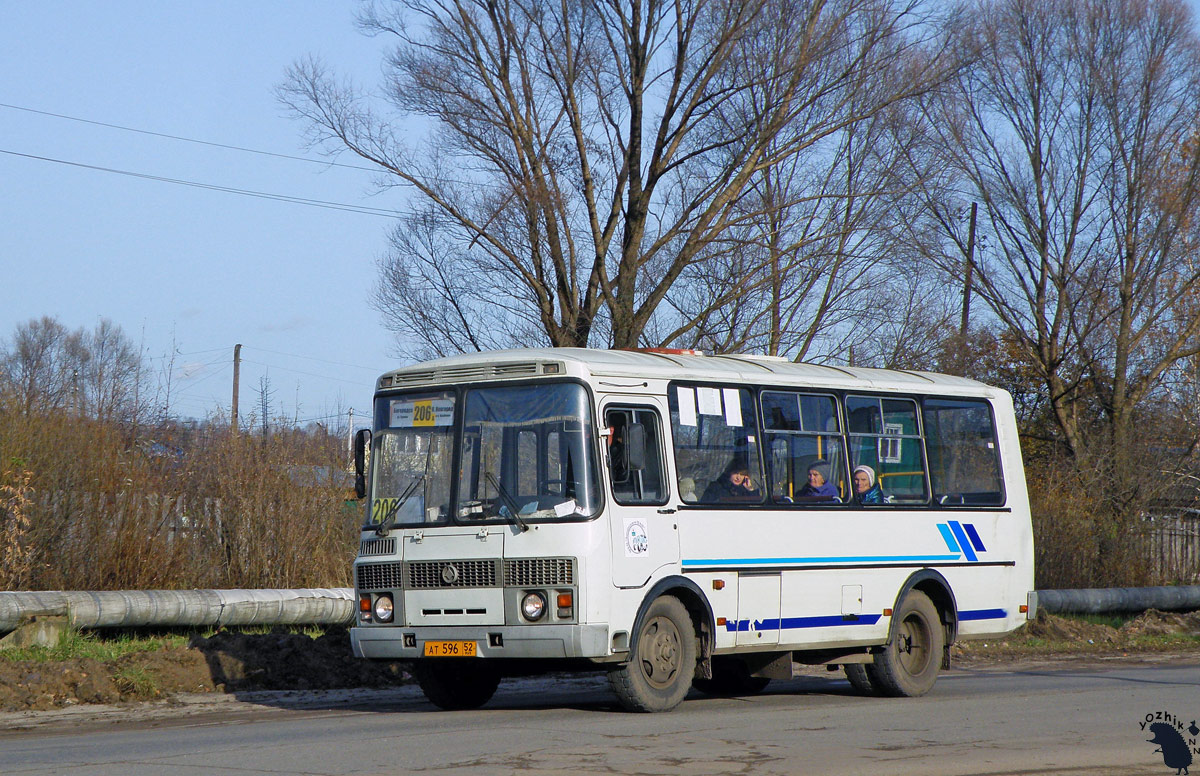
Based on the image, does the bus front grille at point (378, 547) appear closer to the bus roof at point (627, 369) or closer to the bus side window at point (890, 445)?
the bus roof at point (627, 369)

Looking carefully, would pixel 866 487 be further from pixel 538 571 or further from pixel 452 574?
pixel 452 574

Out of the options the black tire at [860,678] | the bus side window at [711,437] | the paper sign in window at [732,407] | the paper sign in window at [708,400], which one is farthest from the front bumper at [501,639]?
the black tire at [860,678]

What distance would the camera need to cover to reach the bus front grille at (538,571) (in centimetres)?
1043

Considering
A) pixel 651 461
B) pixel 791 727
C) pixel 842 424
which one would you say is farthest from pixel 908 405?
pixel 791 727

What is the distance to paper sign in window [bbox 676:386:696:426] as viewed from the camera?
1152 centimetres

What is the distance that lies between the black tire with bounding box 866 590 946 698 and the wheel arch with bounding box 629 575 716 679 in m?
2.29

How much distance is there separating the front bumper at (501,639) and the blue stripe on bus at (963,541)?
4.76 m

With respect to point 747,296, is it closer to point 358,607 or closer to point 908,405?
point 908,405

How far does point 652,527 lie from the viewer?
10977 mm

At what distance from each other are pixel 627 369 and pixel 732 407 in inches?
50.8

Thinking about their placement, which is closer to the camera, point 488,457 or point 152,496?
point 488,457

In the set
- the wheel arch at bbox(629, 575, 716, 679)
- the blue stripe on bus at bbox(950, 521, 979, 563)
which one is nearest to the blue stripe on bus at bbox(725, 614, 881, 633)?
the wheel arch at bbox(629, 575, 716, 679)

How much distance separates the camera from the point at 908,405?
45.0ft

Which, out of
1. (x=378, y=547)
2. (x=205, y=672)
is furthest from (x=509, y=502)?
(x=205, y=672)
